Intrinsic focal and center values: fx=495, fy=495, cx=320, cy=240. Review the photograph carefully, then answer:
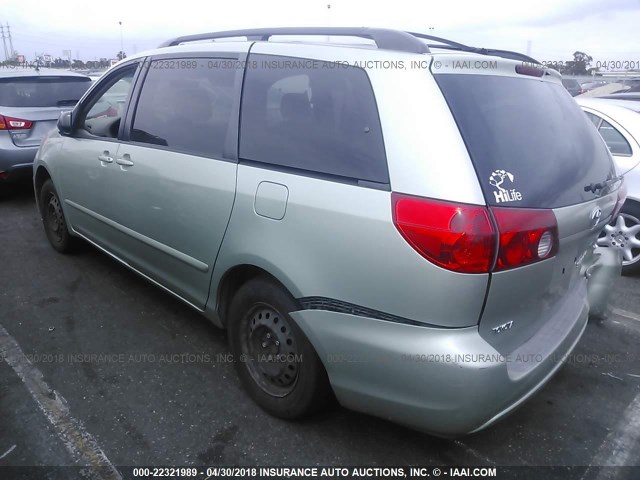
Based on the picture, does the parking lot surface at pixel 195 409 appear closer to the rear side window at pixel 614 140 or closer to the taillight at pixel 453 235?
the taillight at pixel 453 235

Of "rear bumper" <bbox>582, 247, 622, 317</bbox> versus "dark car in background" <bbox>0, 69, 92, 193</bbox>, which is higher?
"dark car in background" <bbox>0, 69, 92, 193</bbox>

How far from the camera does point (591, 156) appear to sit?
2.34 meters

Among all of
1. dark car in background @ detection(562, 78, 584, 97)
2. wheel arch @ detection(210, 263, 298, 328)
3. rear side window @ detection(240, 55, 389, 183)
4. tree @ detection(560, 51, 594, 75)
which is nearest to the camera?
rear side window @ detection(240, 55, 389, 183)

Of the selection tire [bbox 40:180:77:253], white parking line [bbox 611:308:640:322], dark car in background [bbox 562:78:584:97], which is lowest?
white parking line [bbox 611:308:640:322]

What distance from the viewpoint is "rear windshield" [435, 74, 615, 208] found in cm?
181

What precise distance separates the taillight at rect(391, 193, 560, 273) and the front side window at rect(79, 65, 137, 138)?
7.93 ft

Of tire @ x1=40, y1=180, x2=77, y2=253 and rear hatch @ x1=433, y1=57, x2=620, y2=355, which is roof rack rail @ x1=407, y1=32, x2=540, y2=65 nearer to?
rear hatch @ x1=433, y1=57, x2=620, y2=355

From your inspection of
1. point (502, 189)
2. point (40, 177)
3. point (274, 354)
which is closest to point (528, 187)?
point (502, 189)

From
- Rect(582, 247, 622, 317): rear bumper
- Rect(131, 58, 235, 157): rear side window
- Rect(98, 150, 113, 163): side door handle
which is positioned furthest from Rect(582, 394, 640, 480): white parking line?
Rect(98, 150, 113, 163): side door handle

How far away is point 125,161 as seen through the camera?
318cm

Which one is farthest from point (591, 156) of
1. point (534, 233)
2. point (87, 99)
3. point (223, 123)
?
point (87, 99)

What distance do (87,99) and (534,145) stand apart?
10.5 ft

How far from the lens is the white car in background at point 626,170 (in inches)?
173

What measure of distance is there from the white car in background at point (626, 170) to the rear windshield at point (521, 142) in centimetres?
248
